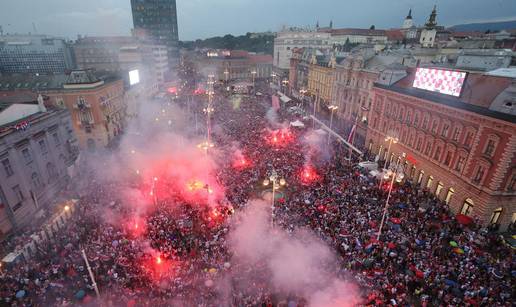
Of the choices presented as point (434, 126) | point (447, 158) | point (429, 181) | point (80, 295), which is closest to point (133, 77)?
point (80, 295)

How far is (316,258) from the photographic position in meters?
17.3

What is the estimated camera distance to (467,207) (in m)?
22.4

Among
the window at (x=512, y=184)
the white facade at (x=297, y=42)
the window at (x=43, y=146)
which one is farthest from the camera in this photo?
the white facade at (x=297, y=42)

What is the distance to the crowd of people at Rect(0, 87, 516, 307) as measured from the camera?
48.8ft

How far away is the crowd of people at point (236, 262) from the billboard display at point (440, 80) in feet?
30.6

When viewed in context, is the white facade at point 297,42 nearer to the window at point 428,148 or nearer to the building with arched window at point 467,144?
the building with arched window at point 467,144

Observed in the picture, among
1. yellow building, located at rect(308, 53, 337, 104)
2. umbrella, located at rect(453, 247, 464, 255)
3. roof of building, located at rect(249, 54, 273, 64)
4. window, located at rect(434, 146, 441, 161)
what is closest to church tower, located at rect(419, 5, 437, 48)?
yellow building, located at rect(308, 53, 337, 104)

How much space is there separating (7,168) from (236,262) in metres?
18.0

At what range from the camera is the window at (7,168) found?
19.9 metres

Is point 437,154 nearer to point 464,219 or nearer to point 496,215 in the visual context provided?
point 496,215

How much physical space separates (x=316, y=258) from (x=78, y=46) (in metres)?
77.7

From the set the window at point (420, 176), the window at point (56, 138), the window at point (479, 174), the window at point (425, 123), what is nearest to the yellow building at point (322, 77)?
the window at point (425, 123)

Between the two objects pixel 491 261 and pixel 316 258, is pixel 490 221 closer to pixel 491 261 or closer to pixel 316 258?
pixel 491 261

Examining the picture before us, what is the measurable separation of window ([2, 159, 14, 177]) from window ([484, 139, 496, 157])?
115 feet
